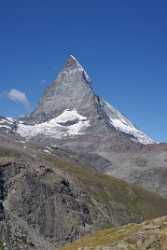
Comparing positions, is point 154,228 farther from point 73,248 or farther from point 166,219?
point 73,248

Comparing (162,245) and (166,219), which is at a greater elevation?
(166,219)

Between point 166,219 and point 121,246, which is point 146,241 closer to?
point 121,246

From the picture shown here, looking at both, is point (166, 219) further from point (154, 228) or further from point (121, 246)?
point (121, 246)

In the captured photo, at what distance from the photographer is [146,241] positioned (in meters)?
82.4

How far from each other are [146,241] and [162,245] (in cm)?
259

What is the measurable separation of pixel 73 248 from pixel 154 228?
1656 centimetres

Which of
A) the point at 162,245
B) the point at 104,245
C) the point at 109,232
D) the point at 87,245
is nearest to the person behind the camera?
the point at 162,245

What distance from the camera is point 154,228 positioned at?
290 feet

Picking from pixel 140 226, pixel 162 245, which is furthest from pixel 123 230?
pixel 162 245

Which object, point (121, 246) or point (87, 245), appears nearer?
point (121, 246)

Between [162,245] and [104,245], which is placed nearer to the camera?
[162,245]

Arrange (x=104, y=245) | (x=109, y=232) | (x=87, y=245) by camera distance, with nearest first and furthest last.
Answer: (x=104, y=245) → (x=87, y=245) → (x=109, y=232)

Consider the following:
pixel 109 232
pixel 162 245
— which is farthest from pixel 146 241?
pixel 109 232

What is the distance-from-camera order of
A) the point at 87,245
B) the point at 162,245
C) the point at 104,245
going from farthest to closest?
the point at 87,245 < the point at 104,245 < the point at 162,245
